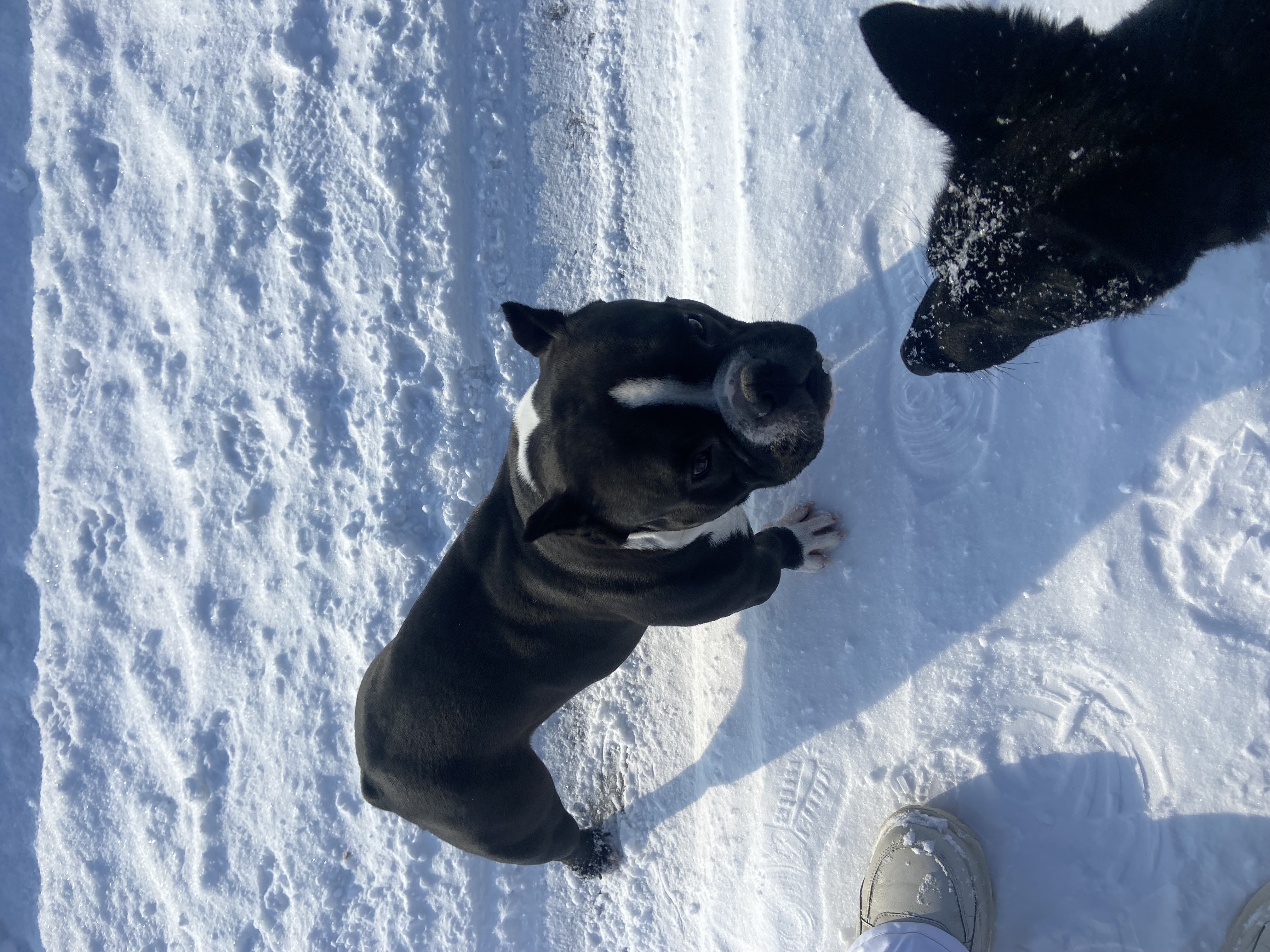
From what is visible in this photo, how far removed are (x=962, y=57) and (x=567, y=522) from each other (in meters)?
1.97

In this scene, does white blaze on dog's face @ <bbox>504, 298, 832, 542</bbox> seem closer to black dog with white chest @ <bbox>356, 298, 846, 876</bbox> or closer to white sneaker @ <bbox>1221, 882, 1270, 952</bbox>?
black dog with white chest @ <bbox>356, 298, 846, 876</bbox>

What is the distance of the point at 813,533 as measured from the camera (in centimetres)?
347

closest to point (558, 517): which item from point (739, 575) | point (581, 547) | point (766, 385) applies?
point (581, 547)

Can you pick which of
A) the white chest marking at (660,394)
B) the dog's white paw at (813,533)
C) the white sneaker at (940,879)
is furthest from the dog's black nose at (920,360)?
the white sneaker at (940,879)

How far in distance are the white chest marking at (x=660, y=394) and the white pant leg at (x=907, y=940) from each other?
8.66 ft

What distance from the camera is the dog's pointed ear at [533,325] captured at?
2.68 meters

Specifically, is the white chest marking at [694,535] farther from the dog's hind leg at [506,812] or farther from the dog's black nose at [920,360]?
the dog's hind leg at [506,812]

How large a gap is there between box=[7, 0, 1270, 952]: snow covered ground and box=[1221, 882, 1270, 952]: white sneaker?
0.19 ft

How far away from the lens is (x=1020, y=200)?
7.21 feet

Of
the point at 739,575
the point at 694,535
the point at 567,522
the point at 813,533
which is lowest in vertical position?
the point at 813,533

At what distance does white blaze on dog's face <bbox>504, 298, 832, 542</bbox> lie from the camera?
7.67 feet

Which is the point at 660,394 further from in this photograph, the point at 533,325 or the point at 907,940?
the point at 907,940

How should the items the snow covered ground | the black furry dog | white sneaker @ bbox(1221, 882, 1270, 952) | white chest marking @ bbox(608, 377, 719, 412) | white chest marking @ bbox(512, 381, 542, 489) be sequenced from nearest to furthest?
the black furry dog, white chest marking @ bbox(608, 377, 719, 412), white chest marking @ bbox(512, 381, 542, 489), white sneaker @ bbox(1221, 882, 1270, 952), the snow covered ground

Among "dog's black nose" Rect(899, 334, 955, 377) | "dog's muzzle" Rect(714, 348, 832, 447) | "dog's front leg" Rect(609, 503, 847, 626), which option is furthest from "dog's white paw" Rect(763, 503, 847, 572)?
"dog's muzzle" Rect(714, 348, 832, 447)
